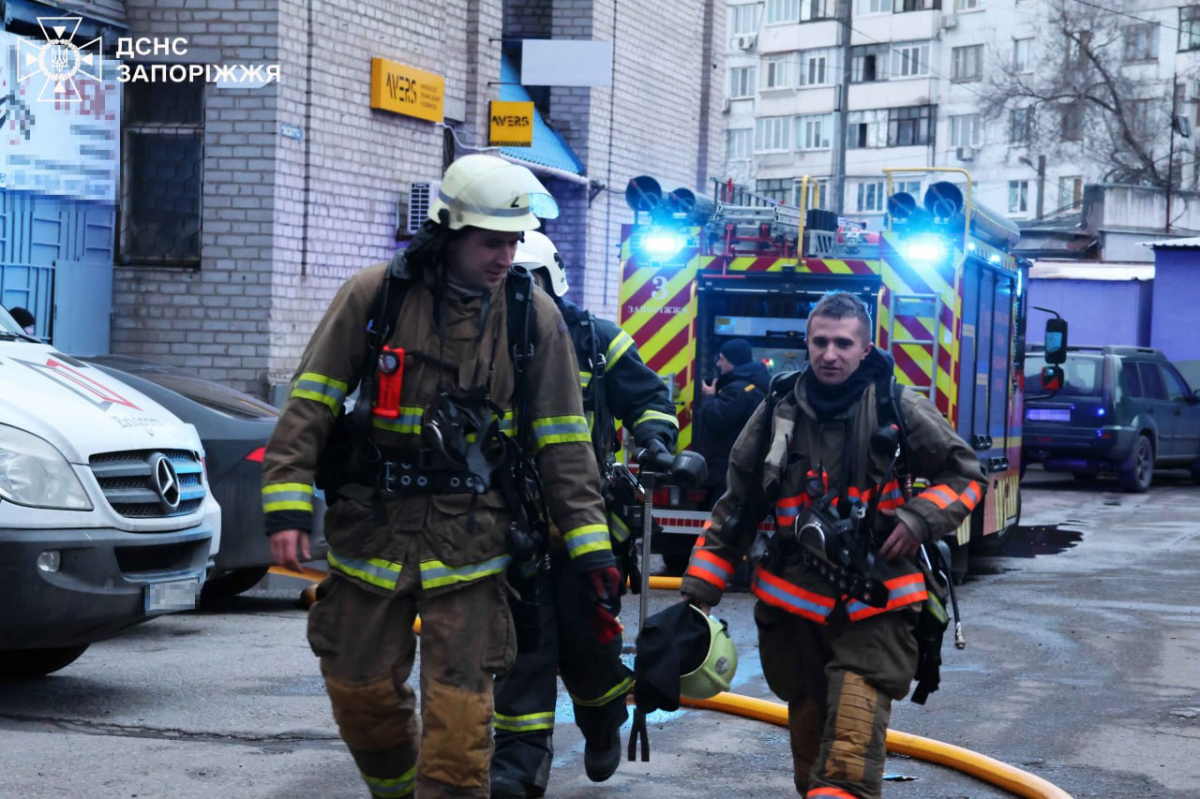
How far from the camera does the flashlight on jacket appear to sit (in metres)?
4.45

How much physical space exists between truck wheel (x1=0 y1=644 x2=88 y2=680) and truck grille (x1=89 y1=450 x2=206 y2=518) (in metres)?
0.78

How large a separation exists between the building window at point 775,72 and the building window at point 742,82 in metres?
1.19

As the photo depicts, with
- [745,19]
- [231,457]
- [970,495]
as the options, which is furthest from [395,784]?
[745,19]

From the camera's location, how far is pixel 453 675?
171 inches

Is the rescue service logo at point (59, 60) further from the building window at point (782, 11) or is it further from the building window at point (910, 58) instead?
the building window at point (782, 11)

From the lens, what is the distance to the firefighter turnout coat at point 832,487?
16.1 ft

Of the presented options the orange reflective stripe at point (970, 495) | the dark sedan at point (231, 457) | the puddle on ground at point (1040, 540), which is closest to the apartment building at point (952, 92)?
the puddle on ground at point (1040, 540)

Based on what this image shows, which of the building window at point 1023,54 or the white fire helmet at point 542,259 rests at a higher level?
the building window at point 1023,54

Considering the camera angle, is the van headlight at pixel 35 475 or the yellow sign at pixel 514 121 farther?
→ the yellow sign at pixel 514 121

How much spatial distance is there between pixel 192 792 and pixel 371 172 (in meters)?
10.3

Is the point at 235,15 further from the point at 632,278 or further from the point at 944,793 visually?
the point at 944,793

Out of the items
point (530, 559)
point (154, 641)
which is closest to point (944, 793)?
point (530, 559)

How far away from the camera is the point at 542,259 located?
19.6 feet

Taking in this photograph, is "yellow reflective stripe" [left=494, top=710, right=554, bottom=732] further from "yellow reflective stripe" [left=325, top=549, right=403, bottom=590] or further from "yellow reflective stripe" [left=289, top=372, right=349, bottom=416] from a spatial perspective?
"yellow reflective stripe" [left=289, top=372, right=349, bottom=416]
